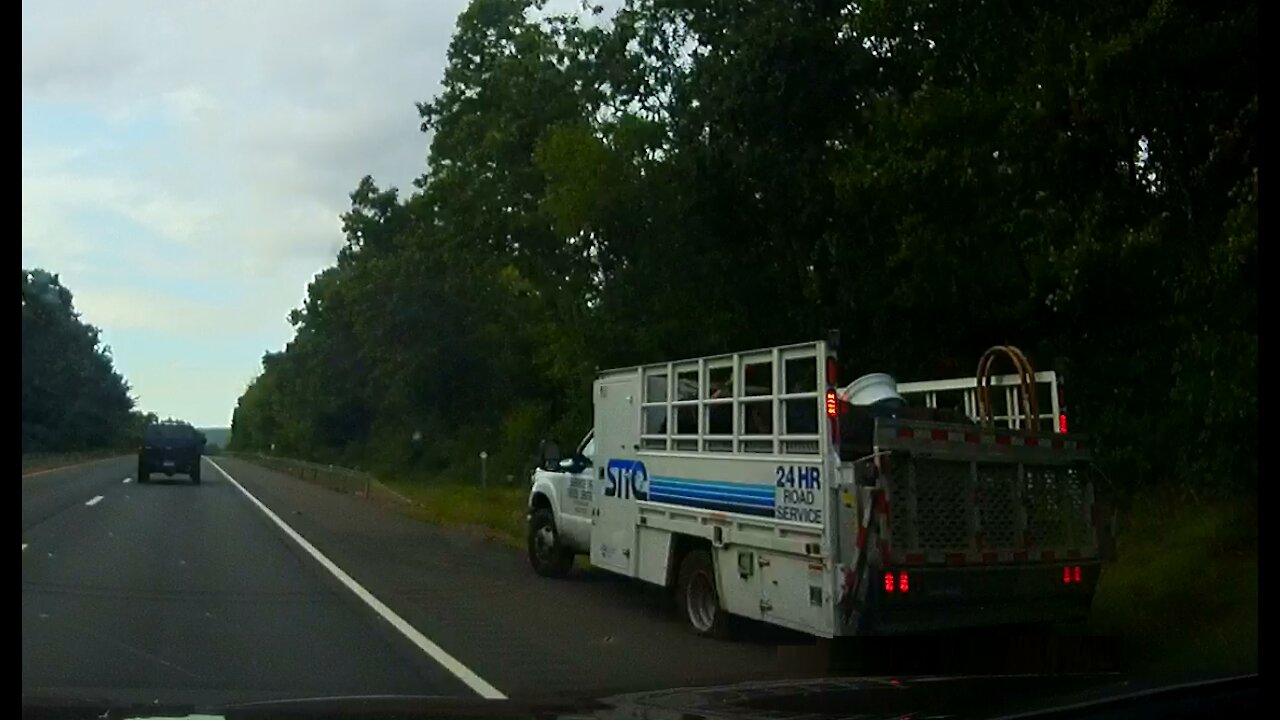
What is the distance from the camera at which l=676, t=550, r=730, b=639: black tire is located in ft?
36.5

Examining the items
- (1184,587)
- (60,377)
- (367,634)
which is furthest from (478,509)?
(60,377)

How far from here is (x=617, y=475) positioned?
530 inches

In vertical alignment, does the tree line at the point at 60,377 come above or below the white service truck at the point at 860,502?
above

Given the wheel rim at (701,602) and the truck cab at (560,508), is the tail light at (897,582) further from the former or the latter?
the truck cab at (560,508)

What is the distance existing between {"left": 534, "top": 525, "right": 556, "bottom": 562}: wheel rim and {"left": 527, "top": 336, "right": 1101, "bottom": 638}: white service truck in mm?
3210

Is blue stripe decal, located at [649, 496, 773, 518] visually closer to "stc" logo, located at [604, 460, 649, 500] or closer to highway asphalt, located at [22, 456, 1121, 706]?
"stc" logo, located at [604, 460, 649, 500]

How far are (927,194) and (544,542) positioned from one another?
19.5ft

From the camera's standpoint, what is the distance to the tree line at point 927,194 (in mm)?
12625

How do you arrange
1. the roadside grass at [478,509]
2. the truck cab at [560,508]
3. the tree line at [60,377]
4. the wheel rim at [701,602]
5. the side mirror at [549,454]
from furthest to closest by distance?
the tree line at [60,377] < the roadside grass at [478,509] < the side mirror at [549,454] < the truck cab at [560,508] < the wheel rim at [701,602]

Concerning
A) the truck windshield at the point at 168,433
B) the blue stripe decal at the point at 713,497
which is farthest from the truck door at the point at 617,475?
the truck windshield at the point at 168,433

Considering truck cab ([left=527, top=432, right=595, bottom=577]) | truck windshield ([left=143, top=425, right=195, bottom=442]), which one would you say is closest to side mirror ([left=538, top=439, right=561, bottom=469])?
truck cab ([left=527, top=432, right=595, bottom=577])

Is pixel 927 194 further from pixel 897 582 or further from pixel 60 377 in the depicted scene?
pixel 60 377

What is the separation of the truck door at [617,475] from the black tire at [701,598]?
1.14 metres

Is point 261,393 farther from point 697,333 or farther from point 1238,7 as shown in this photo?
point 1238,7
